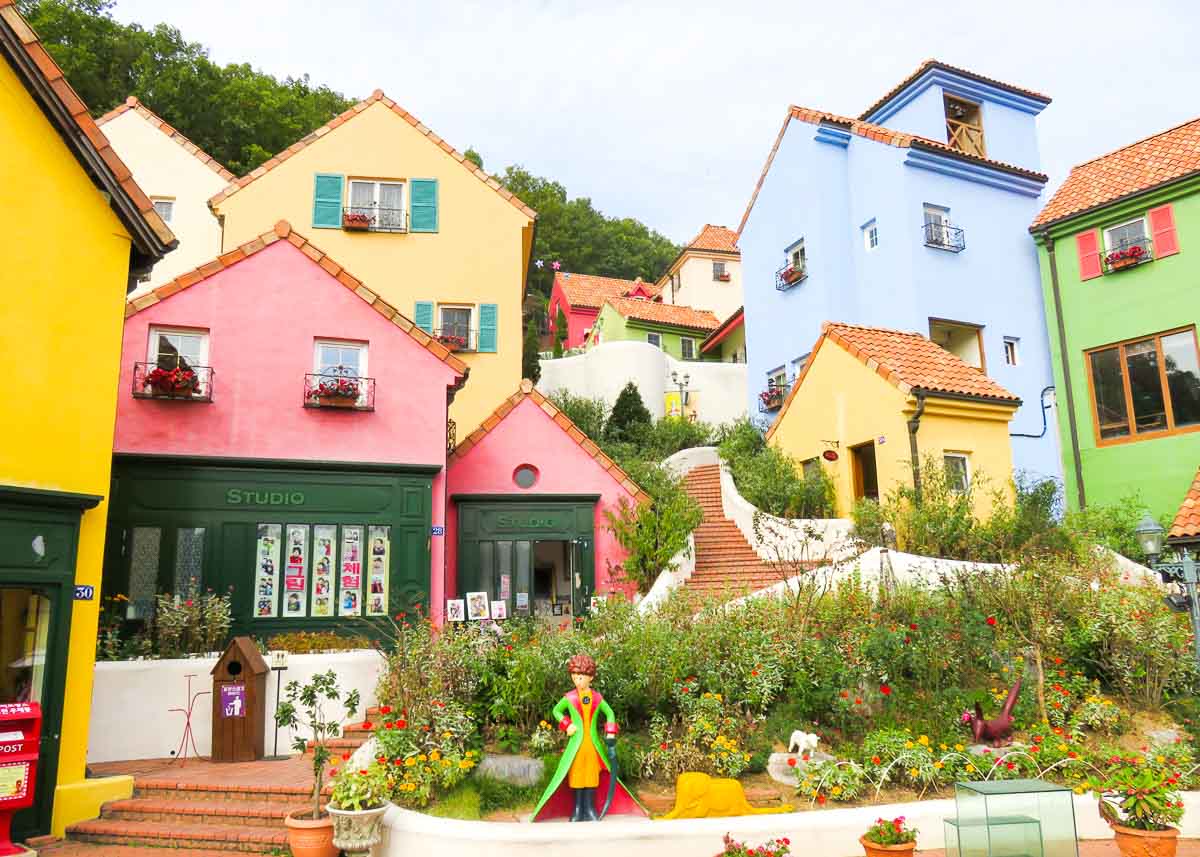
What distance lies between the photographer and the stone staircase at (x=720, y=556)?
49.8 ft

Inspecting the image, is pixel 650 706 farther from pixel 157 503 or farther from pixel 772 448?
pixel 772 448

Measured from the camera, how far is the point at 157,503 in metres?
12.5

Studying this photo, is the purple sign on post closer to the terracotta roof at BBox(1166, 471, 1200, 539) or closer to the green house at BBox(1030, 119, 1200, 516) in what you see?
the terracotta roof at BBox(1166, 471, 1200, 539)

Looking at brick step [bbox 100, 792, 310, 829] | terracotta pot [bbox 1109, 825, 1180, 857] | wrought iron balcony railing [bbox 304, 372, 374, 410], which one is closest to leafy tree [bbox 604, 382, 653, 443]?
wrought iron balcony railing [bbox 304, 372, 374, 410]

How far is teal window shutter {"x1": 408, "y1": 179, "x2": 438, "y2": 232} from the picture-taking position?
65.1ft

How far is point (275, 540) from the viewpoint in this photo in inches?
513

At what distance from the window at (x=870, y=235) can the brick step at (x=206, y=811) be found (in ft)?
60.7

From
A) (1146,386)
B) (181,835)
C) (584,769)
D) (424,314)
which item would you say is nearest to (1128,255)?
(1146,386)

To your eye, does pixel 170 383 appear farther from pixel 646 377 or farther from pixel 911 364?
pixel 646 377

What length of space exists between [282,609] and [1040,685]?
10.5 m

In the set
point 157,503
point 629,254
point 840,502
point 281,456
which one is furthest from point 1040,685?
point 629,254

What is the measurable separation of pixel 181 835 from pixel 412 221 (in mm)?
14719

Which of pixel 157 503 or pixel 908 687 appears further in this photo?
pixel 157 503

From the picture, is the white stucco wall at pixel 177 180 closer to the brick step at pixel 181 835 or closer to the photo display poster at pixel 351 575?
the photo display poster at pixel 351 575
